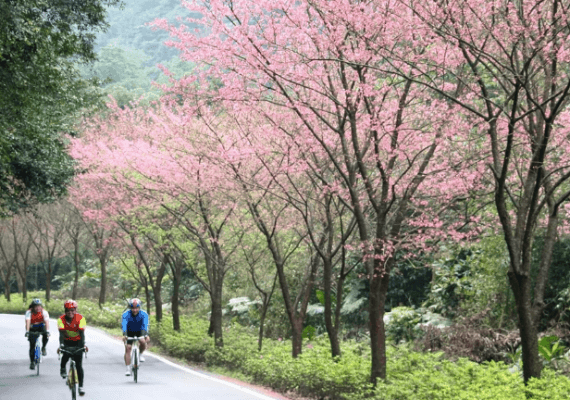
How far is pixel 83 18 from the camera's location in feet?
49.0

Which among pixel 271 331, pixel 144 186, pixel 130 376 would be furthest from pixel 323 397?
pixel 271 331

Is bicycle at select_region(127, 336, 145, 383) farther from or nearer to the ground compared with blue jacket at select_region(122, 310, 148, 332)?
nearer to the ground

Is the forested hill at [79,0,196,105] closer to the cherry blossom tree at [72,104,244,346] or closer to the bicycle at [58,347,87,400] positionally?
the cherry blossom tree at [72,104,244,346]

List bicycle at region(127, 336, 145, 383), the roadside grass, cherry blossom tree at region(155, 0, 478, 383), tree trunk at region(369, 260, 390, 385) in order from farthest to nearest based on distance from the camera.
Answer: bicycle at region(127, 336, 145, 383) → tree trunk at region(369, 260, 390, 385) → cherry blossom tree at region(155, 0, 478, 383) → the roadside grass

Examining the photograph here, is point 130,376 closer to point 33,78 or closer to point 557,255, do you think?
point 33,78

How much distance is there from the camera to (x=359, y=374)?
1106 cm

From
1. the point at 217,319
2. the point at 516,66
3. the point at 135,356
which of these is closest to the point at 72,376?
the point at 135,356

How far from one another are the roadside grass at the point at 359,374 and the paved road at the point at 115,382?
0.69 metres

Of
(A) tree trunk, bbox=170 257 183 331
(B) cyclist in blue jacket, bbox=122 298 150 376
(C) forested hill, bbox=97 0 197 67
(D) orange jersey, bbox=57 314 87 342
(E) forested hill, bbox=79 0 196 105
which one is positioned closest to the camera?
(D) orange jersey, bbox=57 314 87 342

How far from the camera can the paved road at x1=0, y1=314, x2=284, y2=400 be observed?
11.7 metres

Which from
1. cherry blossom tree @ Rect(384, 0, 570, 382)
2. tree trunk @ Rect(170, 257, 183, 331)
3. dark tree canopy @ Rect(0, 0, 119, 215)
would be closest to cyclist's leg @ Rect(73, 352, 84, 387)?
dark tree canopy @ Rect(0, 0, 119, 215)

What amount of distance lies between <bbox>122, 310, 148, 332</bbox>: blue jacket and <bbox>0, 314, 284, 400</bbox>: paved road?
107 cm

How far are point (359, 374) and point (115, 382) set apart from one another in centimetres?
554

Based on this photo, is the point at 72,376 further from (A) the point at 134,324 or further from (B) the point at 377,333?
(B) the point at 377,333
